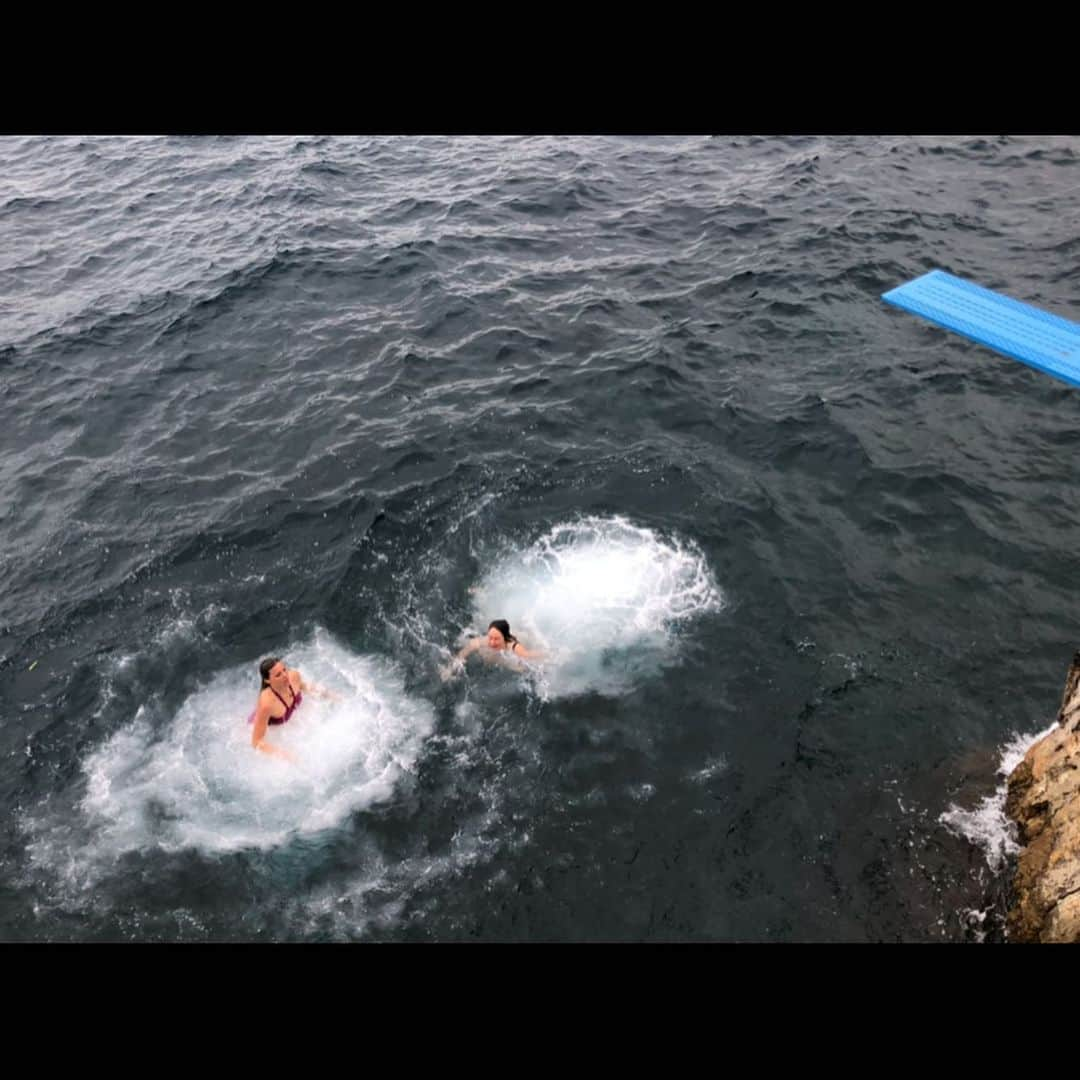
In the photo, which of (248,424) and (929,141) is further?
(929,141)

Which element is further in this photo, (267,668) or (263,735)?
(263,735)

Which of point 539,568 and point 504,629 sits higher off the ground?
point 504,629

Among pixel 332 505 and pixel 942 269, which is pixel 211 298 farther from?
pixel 942 269

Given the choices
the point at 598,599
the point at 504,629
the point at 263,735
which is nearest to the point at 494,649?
the point at 504,629

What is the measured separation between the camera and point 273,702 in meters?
10.8

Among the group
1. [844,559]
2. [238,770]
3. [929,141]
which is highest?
[929,141]

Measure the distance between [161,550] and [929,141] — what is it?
2673cm

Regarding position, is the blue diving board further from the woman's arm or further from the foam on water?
the woman's arm

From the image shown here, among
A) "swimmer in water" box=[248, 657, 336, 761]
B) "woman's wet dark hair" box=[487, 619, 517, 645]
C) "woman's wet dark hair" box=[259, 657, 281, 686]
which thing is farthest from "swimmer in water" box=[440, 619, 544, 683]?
"woman's wet dark hair" box=[259, 657, 281, 686]

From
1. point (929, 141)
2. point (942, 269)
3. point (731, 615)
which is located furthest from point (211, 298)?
point (929, 141)

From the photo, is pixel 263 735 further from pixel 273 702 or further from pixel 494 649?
pixel 494 649

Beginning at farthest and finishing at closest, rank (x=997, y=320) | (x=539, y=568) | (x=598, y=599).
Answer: (x=997, y=320)
(x=539, y=568)
(x=598, y=599)

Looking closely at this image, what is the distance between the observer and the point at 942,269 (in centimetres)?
1875

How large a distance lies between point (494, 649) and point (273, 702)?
3.20 meters
